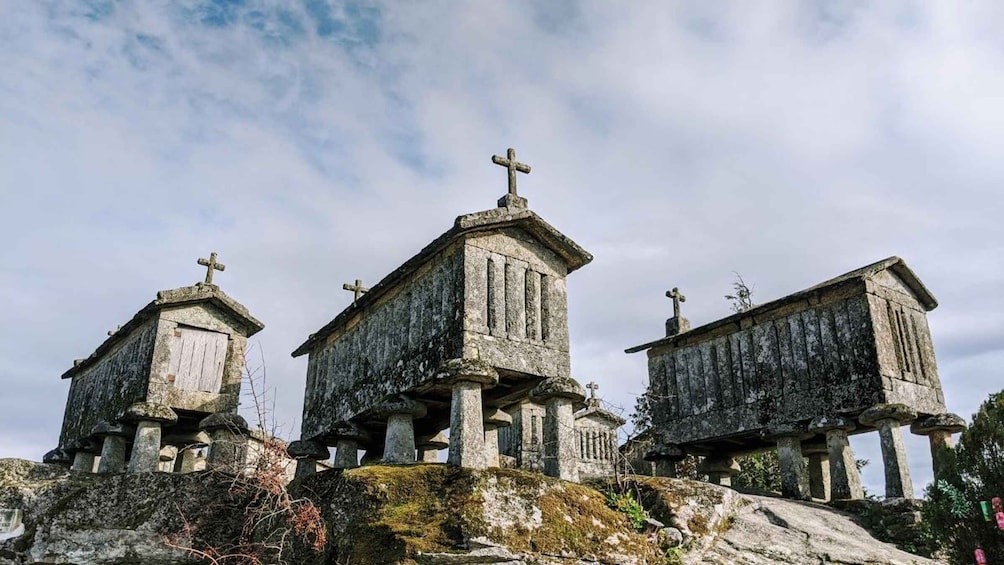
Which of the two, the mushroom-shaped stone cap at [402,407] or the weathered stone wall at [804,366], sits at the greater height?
the weathered stone wall at [804,366]

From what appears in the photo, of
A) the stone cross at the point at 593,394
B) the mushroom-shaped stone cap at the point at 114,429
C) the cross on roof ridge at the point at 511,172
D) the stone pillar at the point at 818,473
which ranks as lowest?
the stone pillar at the point at 818,473

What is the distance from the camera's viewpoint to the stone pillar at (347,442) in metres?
12.2

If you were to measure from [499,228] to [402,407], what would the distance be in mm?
2675

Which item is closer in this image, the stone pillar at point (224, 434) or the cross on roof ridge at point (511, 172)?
the cross on roof ridge at point (511, 172)

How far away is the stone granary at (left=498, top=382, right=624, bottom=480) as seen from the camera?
57.9ft

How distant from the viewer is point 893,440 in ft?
39.9

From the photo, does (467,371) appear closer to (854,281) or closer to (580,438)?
(854,281)

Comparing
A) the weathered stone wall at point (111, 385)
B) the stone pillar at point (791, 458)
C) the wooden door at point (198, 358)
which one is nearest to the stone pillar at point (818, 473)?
the stone pillar at point (791, 458)

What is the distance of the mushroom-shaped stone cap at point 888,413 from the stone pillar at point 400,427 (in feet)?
22.5

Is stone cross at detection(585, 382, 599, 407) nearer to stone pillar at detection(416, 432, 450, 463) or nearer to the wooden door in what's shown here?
stone pillar at detection(416, 432, 450, 463)

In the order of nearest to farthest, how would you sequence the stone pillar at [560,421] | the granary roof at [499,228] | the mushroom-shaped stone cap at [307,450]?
the stone pillar at [560,421] < the granary roof at [499,228] < the mushroom-shaped stone cap at [307,450]

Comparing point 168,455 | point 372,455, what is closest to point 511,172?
point 372,455

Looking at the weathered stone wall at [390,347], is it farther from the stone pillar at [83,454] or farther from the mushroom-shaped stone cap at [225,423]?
the stone pillar at [83,454]

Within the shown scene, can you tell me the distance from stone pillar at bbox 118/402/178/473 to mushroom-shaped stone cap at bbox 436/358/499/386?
A: 18.7 feet
